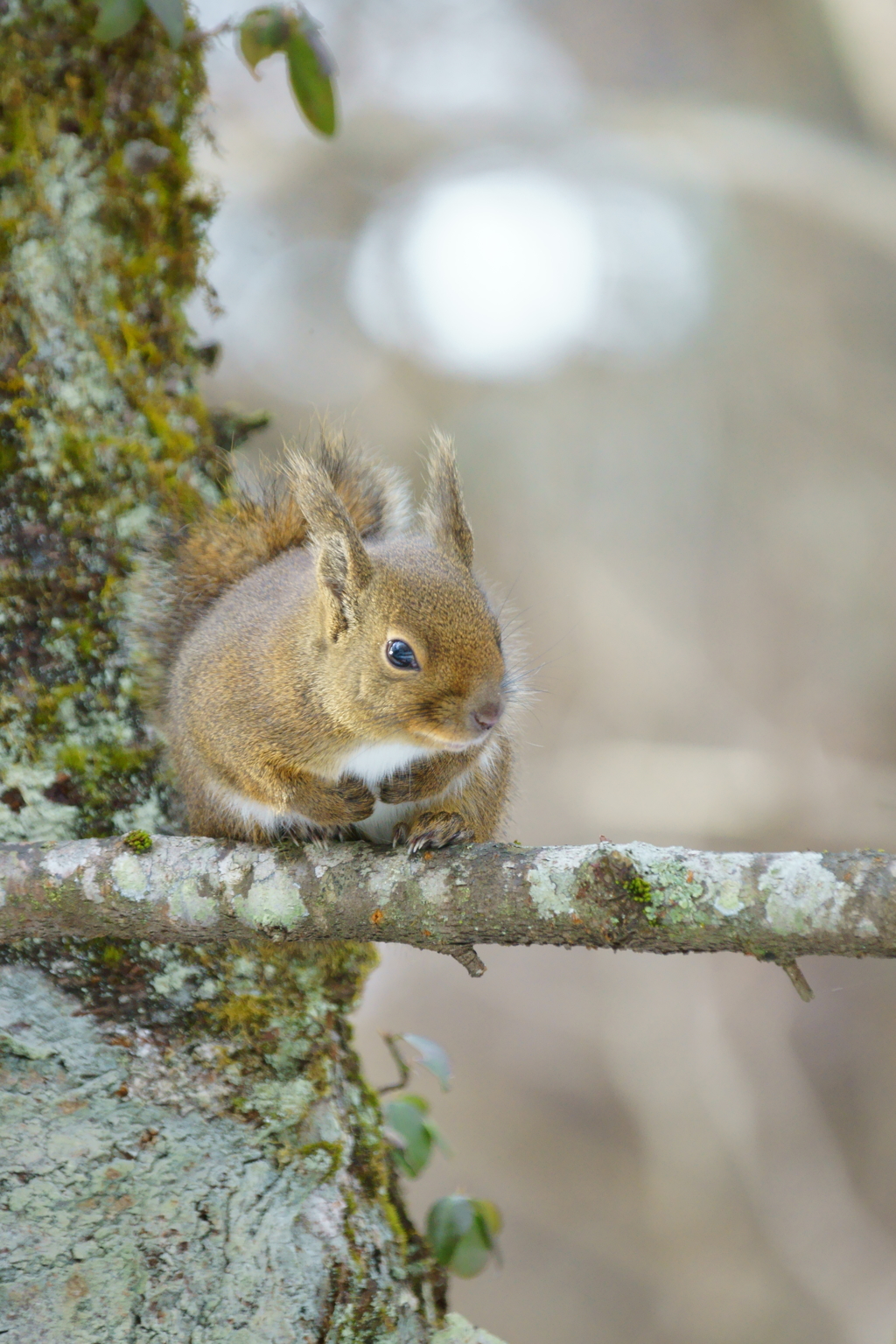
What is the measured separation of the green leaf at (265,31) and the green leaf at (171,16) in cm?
13

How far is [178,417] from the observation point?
7.11 ft

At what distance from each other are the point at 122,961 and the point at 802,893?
1.12 metres

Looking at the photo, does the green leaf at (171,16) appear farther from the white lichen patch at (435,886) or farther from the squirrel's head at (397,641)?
the white lichen patch at (435,886)

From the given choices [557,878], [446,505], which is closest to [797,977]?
[557,878]

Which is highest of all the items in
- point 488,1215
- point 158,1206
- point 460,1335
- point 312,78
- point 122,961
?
point 312,78

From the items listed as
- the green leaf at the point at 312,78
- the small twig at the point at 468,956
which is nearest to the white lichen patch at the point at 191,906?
the small twig at the point at 468,956

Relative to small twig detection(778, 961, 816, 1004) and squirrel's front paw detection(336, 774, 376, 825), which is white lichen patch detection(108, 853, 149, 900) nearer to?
squirrel's front paw detection(336, 774, 376, 825)

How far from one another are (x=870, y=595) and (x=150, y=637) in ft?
15.8

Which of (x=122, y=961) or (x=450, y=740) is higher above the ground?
(x=450, y=740)

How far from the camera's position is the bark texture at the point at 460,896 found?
1.23 metres

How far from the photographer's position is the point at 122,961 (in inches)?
70.2

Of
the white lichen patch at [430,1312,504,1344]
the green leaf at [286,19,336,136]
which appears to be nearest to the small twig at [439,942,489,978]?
the white lichen patch at [430,1312,504,1344]

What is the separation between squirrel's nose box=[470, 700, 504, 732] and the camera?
5.97 ft

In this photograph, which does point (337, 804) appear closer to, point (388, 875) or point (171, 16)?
point (388, 875)
